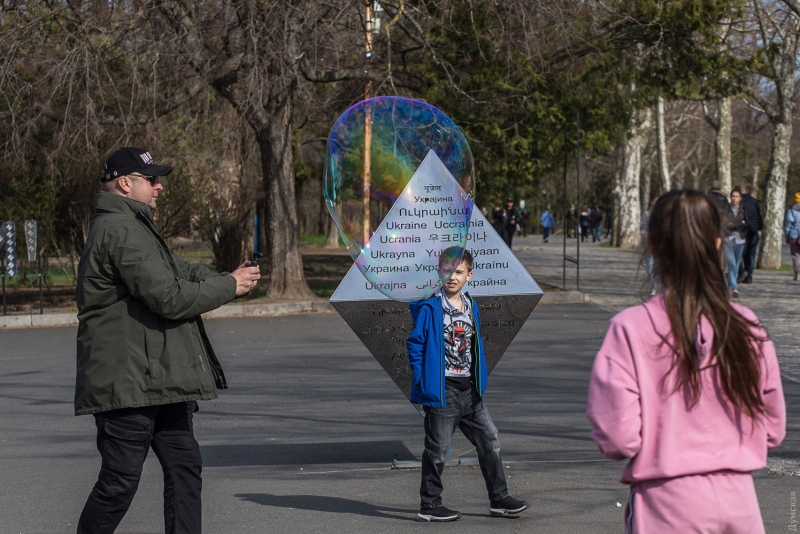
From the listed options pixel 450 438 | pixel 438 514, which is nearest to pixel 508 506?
pixel 438 514

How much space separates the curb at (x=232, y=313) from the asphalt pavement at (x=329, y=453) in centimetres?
391

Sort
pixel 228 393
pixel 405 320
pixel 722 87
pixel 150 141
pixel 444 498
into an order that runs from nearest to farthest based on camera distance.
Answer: pixel 444 498
pixel 405 320
pixel 228 393
pixel 150 141
pixel 722 87

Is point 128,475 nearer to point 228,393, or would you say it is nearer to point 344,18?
point 228,393

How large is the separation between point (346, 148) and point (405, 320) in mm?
1260

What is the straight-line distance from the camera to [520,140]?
17.9 m

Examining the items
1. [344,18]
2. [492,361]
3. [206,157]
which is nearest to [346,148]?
[492,361]

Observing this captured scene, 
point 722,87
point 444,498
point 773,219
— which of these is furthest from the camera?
point 773,219

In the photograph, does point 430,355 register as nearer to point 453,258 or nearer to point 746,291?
point 453,258

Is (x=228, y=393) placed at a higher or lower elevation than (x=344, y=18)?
lower

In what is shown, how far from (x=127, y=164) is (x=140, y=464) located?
4.24 feet

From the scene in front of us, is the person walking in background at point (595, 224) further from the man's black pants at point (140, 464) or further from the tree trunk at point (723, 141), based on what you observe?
the man's black pants at point (140, 464)

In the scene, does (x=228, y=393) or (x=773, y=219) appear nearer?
(x=228, y=393)

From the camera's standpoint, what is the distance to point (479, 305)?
648 cm

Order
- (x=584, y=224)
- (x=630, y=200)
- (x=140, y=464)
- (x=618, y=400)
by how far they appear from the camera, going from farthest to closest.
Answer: (x=584, y=224) < (x=630, y=200) < (x=140, y=464) < (x=618, y=400)
